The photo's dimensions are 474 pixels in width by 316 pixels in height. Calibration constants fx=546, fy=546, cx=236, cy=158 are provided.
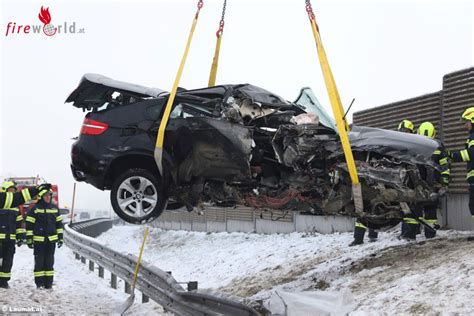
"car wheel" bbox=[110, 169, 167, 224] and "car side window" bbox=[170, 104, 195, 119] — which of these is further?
"car side window" bbox=[170, 104, 195, 119]

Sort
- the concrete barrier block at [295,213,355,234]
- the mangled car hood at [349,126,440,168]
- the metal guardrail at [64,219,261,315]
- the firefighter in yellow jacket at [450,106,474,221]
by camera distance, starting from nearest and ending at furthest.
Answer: the metal guardrail at [64,219,261,315], the mangled car hood at [349,126,440,168], the firefighter in yellow jacket at [450,106,474,221], the concrete barrier block at [295,213,355,234]

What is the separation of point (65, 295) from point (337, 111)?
19.1 ft

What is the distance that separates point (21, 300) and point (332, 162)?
511 cm

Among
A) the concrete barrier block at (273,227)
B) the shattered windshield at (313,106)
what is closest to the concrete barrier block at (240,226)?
the concrete barrier block at (273,227)

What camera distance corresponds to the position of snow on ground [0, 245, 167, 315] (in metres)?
8.00

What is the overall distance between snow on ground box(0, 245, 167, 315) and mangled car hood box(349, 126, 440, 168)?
13.6ft

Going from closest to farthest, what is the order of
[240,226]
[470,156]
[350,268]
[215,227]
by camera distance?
1. [470,156]
2. [350,268]
3. [240,226]
4. [215,227]

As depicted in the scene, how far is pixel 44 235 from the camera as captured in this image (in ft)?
32.1

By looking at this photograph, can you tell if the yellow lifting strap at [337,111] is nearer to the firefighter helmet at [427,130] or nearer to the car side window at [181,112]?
the car side window at [181,112]

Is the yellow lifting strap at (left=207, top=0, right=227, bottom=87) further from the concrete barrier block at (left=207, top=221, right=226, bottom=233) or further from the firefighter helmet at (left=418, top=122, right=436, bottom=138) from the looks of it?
the concrete barrier block at (left=207, top=221, right=226, bottom=233)

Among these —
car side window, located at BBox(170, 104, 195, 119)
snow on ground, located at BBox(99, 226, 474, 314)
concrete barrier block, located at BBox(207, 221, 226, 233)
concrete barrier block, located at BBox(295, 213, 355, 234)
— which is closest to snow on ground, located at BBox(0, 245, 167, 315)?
snow on ground, located at BBox(99, 226, 474, 314)

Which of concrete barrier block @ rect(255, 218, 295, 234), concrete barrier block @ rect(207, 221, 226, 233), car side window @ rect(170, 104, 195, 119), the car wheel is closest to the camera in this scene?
the car wheel

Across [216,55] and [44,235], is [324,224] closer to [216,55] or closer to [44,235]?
[216,55]

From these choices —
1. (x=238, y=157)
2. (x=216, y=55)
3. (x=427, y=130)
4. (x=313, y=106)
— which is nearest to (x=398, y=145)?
(x=313, y=106)
